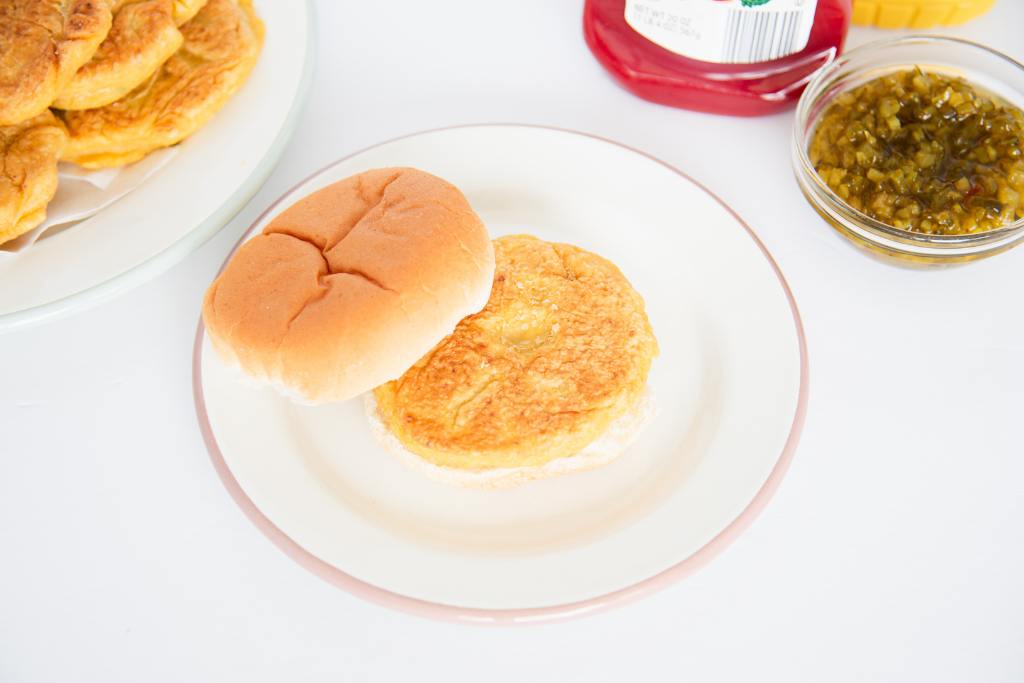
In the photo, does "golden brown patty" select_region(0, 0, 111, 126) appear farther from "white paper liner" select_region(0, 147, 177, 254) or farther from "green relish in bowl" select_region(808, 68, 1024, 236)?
"green relish in bowl" select_region(808, 68, 1024, 236)

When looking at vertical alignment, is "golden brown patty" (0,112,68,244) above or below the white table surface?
above

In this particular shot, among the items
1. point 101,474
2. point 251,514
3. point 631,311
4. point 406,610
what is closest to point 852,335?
point 631,311

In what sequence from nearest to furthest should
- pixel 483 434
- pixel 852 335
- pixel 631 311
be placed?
pixel 483 434, pixel 631 311, pixel 852 335

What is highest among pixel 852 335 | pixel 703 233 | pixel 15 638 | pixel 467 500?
pixel 703 233

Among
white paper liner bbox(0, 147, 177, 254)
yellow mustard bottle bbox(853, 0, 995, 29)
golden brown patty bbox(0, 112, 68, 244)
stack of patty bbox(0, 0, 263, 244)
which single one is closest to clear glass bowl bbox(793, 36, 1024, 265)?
yellow mustard bottle bbox(853, 0, 995, 29)

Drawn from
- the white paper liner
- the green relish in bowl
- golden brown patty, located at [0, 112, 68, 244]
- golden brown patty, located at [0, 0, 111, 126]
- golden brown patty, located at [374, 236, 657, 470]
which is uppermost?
golden brown patty, located at [0, 0, 111, 126]

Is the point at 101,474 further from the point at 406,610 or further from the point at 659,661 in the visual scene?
the point at 659,661
